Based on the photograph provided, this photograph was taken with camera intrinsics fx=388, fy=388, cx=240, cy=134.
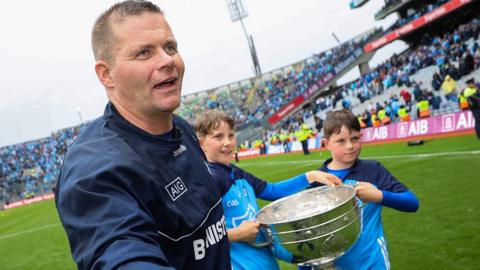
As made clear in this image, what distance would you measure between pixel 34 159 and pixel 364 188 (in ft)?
185

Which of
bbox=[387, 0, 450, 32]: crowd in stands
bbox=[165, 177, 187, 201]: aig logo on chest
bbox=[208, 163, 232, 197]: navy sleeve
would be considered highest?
bbox=[165, 177, 187, 201]: aig logo on chest

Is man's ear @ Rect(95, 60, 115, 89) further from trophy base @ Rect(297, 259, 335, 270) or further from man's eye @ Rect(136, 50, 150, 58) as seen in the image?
trophy base @ Rect(297, 259, 335, 270)

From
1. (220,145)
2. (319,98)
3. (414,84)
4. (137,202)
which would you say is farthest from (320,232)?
(319,98)

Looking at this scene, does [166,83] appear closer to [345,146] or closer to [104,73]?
[104,73]

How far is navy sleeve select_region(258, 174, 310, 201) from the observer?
2782 mm

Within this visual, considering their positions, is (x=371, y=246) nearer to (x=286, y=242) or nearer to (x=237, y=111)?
(x=286, y=242)

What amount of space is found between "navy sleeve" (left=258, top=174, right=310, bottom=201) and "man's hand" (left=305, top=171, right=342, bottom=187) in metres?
0.12

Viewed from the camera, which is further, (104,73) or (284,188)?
(284,188)

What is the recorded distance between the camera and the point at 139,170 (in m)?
1.24

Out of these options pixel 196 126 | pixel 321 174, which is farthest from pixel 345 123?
pixel 196 126

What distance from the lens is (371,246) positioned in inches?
95.7

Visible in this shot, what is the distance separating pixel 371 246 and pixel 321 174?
0.54 metres

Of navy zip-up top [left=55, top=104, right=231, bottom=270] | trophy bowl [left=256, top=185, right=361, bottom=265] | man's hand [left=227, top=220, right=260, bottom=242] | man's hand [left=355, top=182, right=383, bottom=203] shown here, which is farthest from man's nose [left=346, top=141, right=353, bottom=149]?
navy zip-up top [left=55, top=104, right=231, bottom=270]

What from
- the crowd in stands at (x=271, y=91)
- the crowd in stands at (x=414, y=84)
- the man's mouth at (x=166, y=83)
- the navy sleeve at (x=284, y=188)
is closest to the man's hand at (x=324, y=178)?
the navy sleeve at (x=284, y=188)
